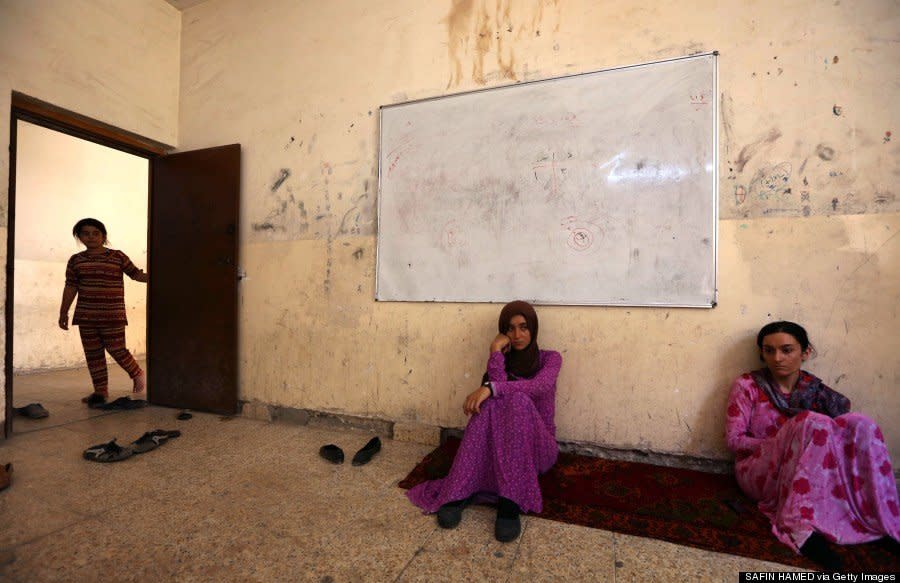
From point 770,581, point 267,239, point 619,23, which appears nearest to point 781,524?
point 770,581

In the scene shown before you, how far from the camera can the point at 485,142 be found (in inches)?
105

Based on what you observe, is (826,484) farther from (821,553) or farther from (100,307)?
(100,307)

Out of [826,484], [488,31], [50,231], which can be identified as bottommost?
[826,484]

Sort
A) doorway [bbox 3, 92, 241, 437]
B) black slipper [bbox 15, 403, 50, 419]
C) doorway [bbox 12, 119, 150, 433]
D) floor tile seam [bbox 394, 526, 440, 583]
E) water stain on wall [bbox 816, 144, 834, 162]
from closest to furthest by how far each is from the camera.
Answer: floor tile seam [bbox 394, 526, 440, 583] < water stain on wall [bbox 816, 144, 834, 162] < black slipper [bbox 15, 403, 50, 419] < doorway [bbox 3, 92, 241, 437] < doorway [bbox 12, 119, 150, 433]

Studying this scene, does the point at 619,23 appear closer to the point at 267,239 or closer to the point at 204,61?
the point at 267,239

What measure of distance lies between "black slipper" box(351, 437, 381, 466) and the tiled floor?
2.0 inches

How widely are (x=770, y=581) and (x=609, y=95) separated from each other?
237 centimetres

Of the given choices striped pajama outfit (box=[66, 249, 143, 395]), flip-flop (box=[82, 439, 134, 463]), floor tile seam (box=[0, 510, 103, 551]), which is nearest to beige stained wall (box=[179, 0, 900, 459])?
flip-flop (box=[82, 439, 134, 463])

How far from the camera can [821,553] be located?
4.98ft

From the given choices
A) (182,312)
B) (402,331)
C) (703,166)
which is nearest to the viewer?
(703,166)

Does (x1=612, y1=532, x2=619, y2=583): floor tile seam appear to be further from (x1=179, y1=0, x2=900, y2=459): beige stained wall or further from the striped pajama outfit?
the striped pajama outfit

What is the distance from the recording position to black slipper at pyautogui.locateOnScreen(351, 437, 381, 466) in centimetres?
242

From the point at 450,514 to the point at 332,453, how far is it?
1008mm

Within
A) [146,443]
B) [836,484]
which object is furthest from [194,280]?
[836,484]
